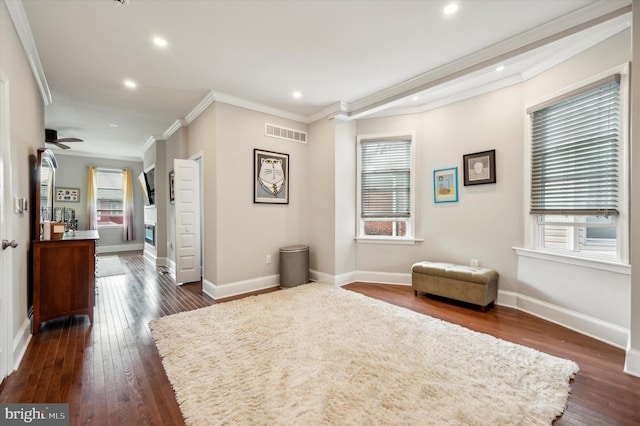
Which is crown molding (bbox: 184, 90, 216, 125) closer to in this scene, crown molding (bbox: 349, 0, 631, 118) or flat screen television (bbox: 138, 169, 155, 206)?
crown molding (bbox: 349, 0, 631, 118)

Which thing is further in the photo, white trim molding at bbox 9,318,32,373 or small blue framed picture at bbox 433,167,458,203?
small blue framed picture at bbox 433,167,458,203

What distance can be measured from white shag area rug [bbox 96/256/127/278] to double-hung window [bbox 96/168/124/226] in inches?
61.5

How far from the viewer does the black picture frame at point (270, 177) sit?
4.14 metres

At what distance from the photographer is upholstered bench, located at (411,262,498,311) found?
3260mm

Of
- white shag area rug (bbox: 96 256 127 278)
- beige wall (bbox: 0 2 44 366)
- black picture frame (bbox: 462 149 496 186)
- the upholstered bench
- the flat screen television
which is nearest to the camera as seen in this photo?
beige wall (bbox: 0 2 44 366)

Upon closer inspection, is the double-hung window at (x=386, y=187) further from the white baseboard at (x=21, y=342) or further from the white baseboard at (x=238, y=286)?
the white baseboard at (x=21, y=342)

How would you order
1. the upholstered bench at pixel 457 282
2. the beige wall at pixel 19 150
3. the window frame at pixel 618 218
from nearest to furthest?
the beige wall at pixel 19 150 → the window frame at pixel 618 218 → the upholstered bench at pixel 457 282

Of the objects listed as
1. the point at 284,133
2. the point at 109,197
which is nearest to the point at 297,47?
the point at 284,133

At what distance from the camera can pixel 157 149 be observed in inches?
235

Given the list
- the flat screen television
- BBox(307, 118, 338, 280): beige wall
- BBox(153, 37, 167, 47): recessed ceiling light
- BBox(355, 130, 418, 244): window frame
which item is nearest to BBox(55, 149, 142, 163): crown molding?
the flat screen television

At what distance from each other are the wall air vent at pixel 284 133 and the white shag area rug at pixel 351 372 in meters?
2.75

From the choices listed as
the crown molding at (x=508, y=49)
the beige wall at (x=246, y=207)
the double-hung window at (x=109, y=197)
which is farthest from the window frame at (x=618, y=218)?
the double-hung window at (x=109, y=197)

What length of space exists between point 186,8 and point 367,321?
332 centimetres

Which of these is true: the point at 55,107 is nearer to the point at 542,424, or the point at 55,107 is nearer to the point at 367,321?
the point at 367,321
